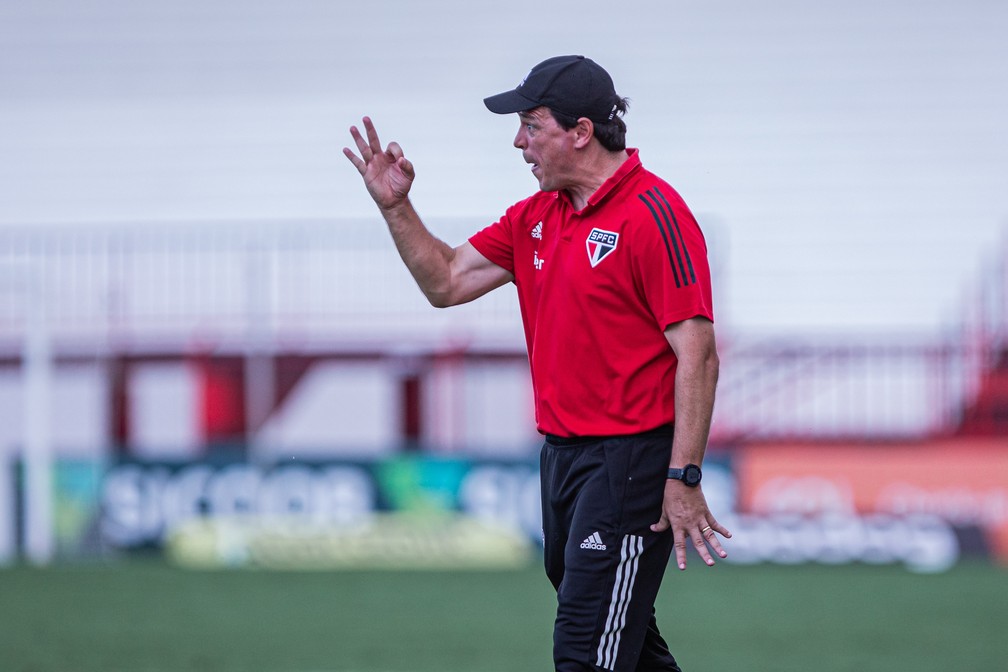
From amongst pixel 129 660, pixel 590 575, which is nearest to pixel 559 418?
pixel 590 575

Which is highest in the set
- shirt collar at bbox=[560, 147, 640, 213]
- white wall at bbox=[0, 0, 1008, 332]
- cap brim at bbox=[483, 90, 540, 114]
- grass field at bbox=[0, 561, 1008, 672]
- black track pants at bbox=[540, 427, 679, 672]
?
white wall at bbox=[0, 0, 1008, 332]

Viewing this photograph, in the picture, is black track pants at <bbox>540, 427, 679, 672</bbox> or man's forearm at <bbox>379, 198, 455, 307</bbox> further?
man's forearm at <bbox>379, 198, 455, 307</bbox>

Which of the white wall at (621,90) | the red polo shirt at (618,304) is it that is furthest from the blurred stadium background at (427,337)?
the red polo shirt at (618,304)

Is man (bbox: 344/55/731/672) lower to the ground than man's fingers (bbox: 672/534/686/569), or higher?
higher

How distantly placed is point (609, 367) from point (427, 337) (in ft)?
32.0

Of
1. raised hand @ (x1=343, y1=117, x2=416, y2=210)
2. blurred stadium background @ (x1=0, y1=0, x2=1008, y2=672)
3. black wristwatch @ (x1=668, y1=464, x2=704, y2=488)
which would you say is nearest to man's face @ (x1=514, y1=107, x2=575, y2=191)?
raised hand @ (x1=343, y1=117, x2=416, y2=210)

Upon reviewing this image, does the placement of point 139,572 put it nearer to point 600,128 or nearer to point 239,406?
point 239,406

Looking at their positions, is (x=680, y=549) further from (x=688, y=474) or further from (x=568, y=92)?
(x=568, y=92)

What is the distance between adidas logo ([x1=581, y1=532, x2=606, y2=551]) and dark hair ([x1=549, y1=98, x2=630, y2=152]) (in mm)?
1122

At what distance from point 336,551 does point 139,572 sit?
5.33 ft

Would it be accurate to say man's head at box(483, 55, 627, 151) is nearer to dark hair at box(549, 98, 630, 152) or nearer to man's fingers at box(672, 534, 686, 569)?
dark hair at box(549, 98, 630, 152)

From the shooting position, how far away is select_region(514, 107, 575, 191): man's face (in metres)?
4.24

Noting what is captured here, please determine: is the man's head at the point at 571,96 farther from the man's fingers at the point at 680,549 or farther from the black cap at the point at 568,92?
the man's fingers at the point at 680,549

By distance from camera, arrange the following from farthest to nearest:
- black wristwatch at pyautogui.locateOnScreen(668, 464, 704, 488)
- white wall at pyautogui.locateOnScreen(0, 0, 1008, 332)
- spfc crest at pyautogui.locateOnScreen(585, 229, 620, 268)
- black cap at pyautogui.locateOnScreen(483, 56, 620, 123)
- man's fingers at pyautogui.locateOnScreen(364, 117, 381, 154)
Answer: white wall at pyautogui.locateOnScreen(0, 0, 1008, 332), man's fingers at pyautogui.locateOnScreen(364, 117, 381, 154), black cap at pyautogui.locateOnScreen(483, 56, 620, 123), spfc crest at pyautogui.locateOnScreen(585, 229, 620, 268), black wristwatch at pyautogui.locateOnScreen(668, 464, 704, 488)
